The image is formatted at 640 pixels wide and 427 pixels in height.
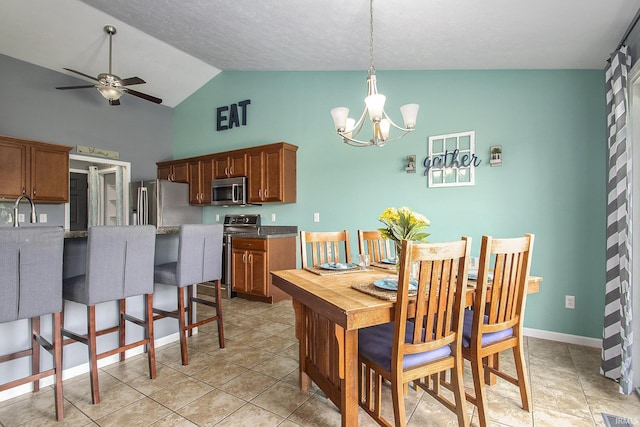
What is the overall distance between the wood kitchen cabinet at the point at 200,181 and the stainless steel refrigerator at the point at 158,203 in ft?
0.57

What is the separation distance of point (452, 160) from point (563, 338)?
1905 millimetres

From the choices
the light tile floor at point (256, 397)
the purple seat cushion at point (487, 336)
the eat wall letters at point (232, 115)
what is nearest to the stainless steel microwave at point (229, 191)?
the eat wall letters at point (232, 115)

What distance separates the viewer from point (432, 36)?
2650 mm

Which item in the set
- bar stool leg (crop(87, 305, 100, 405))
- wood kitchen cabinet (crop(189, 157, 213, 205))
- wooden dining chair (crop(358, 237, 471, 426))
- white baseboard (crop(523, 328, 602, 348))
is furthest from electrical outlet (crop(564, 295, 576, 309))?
wood kitchen cabinet (crop(189, 157, 213, 205))

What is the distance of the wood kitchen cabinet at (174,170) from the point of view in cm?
541

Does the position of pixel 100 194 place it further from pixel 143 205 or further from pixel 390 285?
→ pixel 390 285

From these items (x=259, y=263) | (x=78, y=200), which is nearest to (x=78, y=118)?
(x=78, y=200)

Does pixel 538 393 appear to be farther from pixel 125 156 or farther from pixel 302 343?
pixel 125 156

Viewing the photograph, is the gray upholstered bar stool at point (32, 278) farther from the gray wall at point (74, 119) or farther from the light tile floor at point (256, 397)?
the gray wall at point (74, 119)

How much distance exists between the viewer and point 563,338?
2.82m

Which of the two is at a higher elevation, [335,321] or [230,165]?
[230,165]

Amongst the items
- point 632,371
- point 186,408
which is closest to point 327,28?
point 186,408

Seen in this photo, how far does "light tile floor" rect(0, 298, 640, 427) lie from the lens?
1751 mm

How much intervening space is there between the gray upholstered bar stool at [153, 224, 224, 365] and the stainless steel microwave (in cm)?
195
